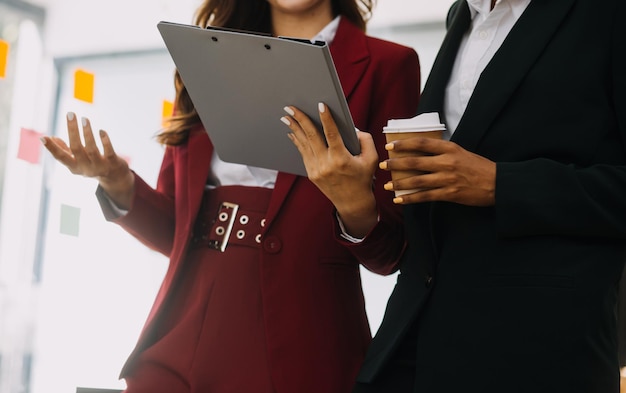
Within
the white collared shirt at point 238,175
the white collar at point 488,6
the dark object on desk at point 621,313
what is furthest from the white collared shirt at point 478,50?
the white collared shirt at point 238,175

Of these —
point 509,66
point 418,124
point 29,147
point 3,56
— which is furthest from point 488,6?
point 29,147

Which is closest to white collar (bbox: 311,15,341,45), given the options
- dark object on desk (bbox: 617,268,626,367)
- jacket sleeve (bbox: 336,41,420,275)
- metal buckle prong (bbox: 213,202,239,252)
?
jacket sleeve (bbox: 336,41,420,275)

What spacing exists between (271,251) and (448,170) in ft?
1.86

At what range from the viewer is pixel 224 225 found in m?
1.74

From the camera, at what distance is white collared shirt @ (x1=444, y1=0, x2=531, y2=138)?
1352 mm

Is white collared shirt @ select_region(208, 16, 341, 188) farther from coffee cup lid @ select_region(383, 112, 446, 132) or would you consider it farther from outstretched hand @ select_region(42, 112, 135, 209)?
coffee cup lid @ select_region(383, 112, 446, 132)

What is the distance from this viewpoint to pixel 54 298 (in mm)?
3844

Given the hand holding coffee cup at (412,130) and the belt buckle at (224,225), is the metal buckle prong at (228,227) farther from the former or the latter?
the hand holding coffee cup at (412,130)

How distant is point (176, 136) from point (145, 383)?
60 centimetres

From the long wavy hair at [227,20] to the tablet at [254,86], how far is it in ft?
0.99

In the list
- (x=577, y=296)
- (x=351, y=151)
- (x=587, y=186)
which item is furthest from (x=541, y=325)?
(x=351, y=151)

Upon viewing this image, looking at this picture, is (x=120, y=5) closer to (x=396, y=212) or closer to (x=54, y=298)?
(x=54, y=298)

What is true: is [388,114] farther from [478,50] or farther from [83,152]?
[83,152]

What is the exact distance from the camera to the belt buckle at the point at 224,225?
5.66 feet
